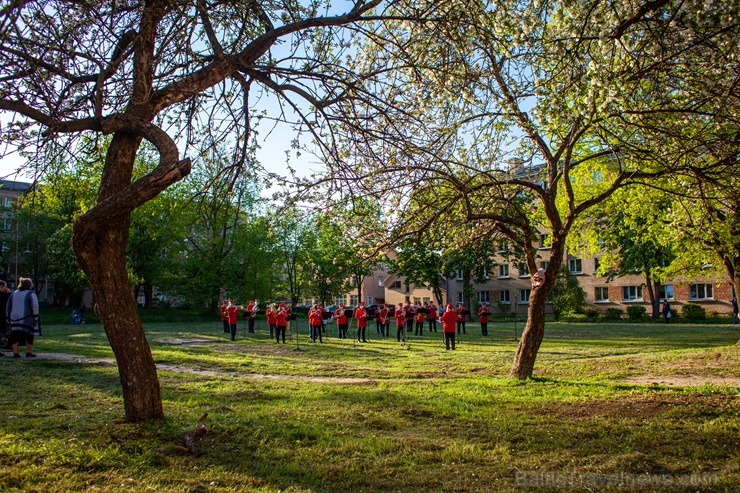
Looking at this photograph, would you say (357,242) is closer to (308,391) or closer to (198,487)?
(308,391)

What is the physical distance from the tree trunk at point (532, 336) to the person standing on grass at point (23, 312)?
11019 millimetres

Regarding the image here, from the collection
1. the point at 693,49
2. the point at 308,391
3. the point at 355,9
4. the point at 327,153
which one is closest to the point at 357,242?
the point at 327,153

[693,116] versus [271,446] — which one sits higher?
[693,116]

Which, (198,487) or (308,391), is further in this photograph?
(308,391)

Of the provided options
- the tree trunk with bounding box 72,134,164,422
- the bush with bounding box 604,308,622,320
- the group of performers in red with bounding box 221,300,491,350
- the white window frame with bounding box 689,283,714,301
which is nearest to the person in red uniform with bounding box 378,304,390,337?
the group of performers in red with bounding box 221,300,491,350

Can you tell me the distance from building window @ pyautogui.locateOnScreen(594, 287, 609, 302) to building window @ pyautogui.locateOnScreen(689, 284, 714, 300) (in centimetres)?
785

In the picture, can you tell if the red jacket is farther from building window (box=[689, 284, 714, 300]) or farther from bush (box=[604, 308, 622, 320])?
building window (box=[689, 284, 714, 300])

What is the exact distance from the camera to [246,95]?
8.66 metres

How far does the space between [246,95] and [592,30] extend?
489cm

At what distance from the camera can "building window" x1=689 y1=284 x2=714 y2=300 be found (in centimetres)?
4869

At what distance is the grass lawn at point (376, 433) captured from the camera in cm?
497

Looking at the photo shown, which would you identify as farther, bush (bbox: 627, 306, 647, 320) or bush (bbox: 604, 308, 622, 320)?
bush (bbox: 604, 308, 622, 320)

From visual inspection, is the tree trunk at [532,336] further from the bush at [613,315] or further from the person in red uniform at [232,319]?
the bush at [613,315]

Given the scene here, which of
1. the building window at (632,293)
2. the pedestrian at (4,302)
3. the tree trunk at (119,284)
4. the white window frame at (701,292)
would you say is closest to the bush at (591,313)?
the building window at (632,293)
